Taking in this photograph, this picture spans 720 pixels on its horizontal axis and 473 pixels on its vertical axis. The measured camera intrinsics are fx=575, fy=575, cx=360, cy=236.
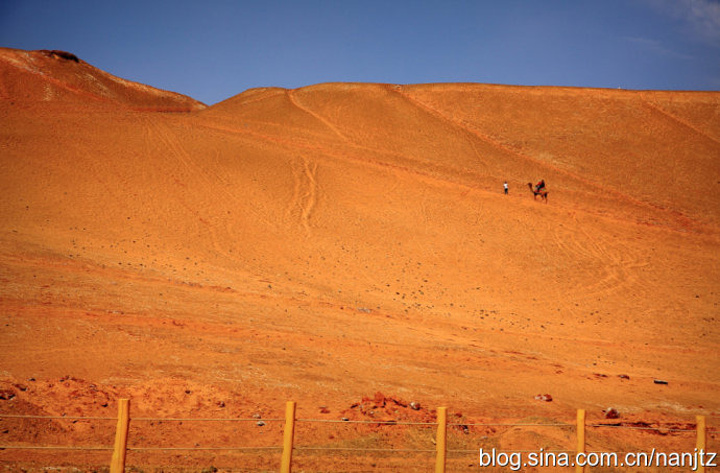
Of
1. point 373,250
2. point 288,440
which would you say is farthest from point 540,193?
point 288,440

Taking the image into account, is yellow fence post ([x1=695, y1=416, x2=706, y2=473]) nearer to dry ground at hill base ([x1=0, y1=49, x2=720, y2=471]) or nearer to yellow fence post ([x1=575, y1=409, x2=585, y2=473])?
yellow fence post ([x1=575, y1=409, x2=585, y2=473])

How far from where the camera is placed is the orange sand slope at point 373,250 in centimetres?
1208

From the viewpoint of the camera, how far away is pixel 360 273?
21859 millimetres

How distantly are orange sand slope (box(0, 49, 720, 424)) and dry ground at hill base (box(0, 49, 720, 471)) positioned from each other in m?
0.12

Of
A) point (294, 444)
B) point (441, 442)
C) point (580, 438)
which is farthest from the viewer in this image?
point (294, 444)

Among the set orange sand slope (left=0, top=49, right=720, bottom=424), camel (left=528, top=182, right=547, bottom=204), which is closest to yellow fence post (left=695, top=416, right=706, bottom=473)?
orange sand slope (left=0, top=49, right=720, bottom=424)

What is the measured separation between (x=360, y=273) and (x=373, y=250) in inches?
101

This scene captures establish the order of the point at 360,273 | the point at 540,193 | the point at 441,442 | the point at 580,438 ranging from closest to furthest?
the point at 441,442 → the point at 580,438 → the point at 360,273 → the point at 540,193

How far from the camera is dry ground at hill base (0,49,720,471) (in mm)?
9727

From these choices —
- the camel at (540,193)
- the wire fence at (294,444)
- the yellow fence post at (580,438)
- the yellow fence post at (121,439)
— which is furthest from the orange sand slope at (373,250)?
the yellow fence post at (580,438)

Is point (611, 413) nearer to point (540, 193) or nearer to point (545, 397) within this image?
point (545, 397)

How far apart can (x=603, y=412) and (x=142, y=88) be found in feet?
286

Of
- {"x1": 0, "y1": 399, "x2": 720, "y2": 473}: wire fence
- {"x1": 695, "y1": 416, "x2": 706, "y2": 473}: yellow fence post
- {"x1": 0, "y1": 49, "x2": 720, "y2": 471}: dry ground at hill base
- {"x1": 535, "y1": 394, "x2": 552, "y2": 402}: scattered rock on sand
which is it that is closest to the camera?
{"x1": 0, "y1": 399, "x2": 720, "y2": 473}: wire fence

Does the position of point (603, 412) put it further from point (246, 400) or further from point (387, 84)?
point (387, 84)
